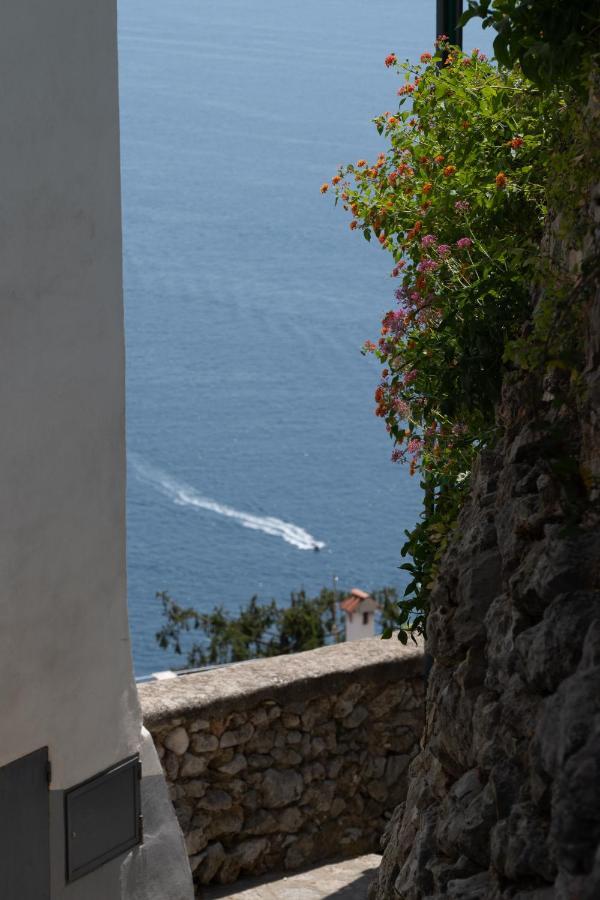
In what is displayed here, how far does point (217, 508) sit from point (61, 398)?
32646 mm

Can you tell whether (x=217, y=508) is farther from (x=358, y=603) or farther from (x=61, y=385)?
(x=61, y=385)

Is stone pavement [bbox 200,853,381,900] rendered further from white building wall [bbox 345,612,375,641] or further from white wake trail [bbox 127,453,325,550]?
white wake trail [bbox 127,453,325,550]

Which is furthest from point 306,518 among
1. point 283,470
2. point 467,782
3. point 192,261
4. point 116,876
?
point 467,782

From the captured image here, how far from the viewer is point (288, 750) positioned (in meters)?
6.91

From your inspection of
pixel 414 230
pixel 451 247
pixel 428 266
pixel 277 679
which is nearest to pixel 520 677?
pixel 428 266

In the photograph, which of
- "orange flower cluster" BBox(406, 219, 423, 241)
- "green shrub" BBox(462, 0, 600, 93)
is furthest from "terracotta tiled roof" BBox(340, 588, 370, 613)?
"green shrub" BBox(462, 0, 600, 93)

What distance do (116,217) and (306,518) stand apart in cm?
3169

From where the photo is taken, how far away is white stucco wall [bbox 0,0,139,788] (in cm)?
487

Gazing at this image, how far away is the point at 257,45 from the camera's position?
56.4 metres

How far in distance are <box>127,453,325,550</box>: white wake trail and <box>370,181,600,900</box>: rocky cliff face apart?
1228 inches

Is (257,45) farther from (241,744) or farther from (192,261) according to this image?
(241,744)

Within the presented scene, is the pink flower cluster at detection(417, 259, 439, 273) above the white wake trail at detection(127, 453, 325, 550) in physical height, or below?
below

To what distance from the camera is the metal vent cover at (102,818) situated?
5430 millimetres

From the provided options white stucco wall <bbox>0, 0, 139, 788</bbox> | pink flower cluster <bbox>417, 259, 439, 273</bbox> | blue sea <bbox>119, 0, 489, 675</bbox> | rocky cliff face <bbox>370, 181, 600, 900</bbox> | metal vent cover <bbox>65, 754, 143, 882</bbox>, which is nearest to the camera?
rocky cliff face <bbox>370, 181, 600, 900</bbox>
